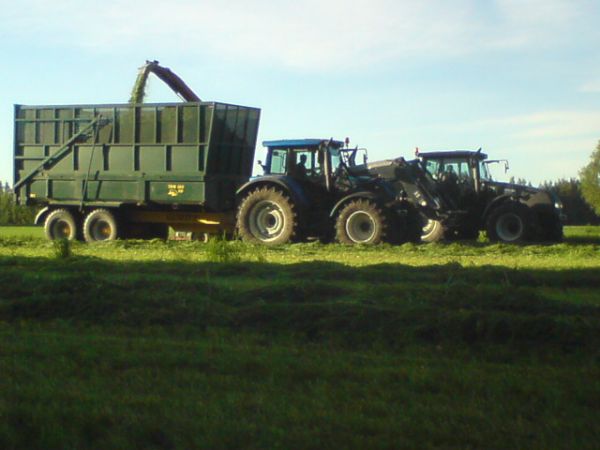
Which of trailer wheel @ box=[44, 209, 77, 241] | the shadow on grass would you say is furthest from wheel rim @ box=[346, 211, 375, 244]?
trailer wheel @ box=[44, 209, 77, 241]

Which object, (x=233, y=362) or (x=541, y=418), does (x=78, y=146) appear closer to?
(x=233, y=362)

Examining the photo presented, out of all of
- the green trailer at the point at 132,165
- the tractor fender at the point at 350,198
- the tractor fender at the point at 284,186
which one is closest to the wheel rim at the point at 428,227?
the tractor fender at the point at 350,198

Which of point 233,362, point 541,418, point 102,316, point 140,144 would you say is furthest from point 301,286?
point 140,144

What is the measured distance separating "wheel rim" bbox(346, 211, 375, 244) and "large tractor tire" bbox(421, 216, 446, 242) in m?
2.31

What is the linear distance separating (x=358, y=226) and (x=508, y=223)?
13.3ft

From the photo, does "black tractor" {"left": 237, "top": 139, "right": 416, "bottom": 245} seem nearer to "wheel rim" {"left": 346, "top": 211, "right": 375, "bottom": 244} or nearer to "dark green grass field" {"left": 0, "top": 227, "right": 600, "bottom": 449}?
"wheel rim" {"left": 346, "top": 211, "right": 375, "bottom": 244}

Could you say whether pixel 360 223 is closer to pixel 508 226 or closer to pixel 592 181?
pixel 508 226

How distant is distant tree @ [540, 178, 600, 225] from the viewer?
66438 mm

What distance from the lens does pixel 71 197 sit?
2569cm

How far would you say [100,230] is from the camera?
2572 centimetres

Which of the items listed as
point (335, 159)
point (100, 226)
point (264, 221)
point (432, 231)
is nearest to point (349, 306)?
point (264, 221)

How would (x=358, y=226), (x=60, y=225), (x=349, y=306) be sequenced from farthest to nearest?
(x=60, y=225)
(x=358, y=226)
(x=349, y=306)

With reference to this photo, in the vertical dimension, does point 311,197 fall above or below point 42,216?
above

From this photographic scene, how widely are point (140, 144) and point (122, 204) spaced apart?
5.63 feet
